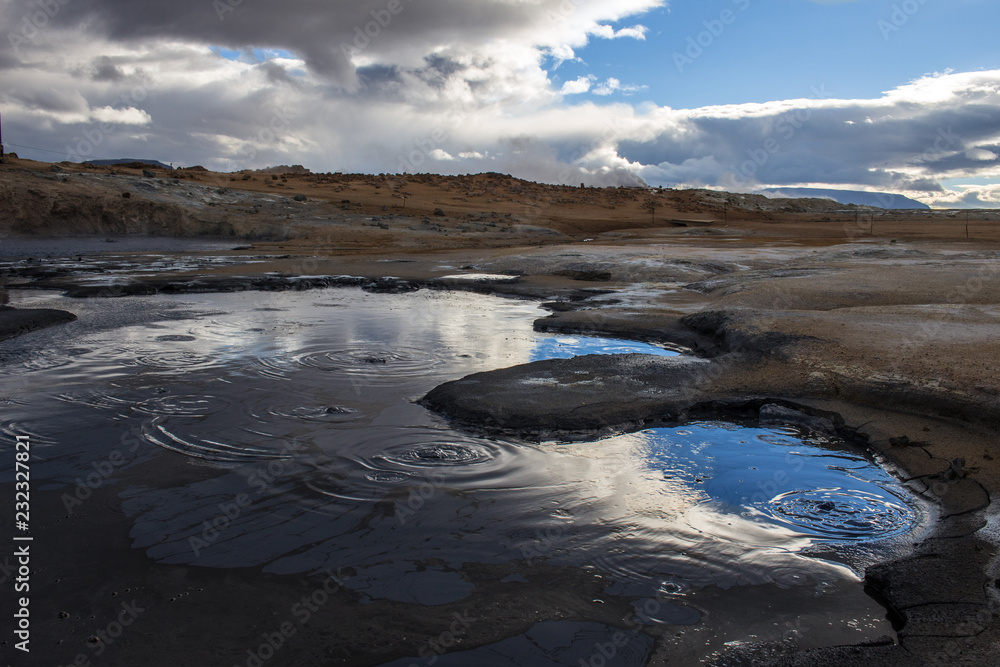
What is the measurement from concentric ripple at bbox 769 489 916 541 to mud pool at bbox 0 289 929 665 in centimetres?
1

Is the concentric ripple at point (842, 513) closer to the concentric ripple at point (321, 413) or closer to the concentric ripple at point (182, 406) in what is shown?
the concentric ripple at point (321, 413)

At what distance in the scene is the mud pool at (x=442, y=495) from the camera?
3002mm

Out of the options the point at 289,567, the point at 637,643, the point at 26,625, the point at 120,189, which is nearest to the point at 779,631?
the point at 637,643

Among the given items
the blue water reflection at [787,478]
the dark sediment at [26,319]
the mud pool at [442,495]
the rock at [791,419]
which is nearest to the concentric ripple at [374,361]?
the mud pool at [442,495]

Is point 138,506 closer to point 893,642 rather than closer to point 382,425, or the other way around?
point 382,425

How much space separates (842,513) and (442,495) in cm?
225

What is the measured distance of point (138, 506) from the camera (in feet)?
12.2

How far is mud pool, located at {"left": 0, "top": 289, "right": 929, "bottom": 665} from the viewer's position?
3.00m

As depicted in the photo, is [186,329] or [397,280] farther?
[397,280]

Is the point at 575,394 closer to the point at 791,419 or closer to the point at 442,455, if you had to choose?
the point at 442,455

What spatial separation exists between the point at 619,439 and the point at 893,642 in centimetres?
232

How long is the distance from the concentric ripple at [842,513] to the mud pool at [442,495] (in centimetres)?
1

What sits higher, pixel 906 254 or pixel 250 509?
pixel 906 254

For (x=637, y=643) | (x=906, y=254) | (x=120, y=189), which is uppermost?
(x=120, y=189)
